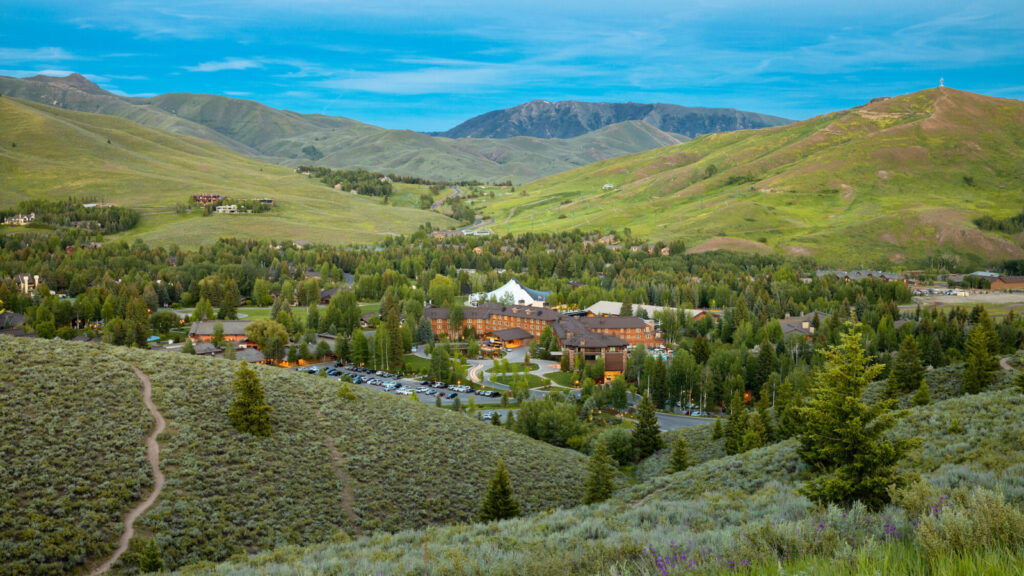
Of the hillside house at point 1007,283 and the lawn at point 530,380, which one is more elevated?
the hillside house at point 1007,283

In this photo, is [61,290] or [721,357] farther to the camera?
[61,290]

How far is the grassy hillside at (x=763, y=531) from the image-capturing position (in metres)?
8.29

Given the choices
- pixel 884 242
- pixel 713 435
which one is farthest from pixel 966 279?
pixel 713 435

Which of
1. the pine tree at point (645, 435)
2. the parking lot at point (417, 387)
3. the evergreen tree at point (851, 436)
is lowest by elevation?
the parking lot at point (417, 387)

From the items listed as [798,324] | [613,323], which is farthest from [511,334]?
[798,324]

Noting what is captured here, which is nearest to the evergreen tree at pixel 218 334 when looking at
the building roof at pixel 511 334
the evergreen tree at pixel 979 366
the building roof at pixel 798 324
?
the building roof at pixel 511 334

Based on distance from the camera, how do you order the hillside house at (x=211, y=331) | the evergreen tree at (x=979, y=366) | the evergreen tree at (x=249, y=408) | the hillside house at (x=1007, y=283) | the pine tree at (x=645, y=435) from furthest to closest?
Answer: the hillside house at (x=1007, y=283) < the hillside house at (x=211, y=331) < the pine tree at (x=645, y=435) < the evergreen tree at (x=979, y=366) < the evergreen tree at (x=249, y=408)

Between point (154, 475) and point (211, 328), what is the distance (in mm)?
68651

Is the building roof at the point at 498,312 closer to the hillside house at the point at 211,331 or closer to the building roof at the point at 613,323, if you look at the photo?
the building roof at the point at 613,323

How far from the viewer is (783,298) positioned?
11562 centimetres

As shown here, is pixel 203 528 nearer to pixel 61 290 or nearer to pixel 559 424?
pixel 559 424

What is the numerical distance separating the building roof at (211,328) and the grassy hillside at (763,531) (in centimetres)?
7190

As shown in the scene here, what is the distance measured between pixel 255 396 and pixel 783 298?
342ft

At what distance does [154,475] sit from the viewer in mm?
24625
